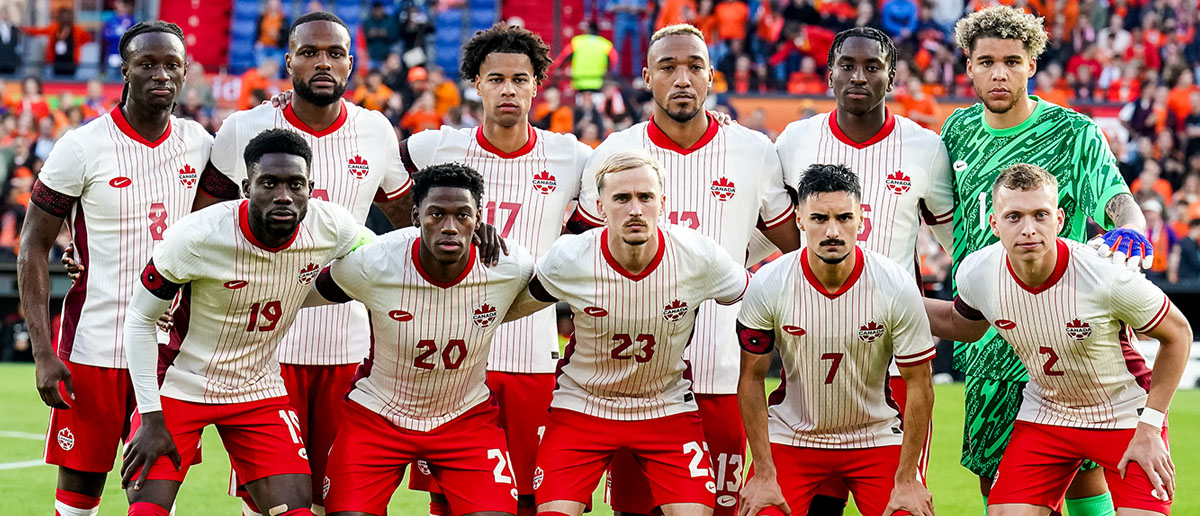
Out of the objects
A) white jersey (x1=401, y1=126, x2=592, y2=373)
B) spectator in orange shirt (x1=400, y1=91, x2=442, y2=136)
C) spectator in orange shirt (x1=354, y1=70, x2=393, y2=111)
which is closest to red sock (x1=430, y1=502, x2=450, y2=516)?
white jersey (x1=401, y1=126, x2=592, y2=373)

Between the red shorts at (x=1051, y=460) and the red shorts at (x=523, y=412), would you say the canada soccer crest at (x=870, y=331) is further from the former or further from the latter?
the red shorts at (x=523, y=412)

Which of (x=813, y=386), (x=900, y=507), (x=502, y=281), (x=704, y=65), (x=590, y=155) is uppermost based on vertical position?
(x=704, y=65)

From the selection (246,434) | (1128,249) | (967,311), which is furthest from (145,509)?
(1128,249)

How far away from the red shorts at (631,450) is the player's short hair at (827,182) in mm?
1139

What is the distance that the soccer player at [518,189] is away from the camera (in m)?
6.10

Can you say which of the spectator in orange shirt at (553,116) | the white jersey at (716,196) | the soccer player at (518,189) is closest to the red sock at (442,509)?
the soccer player at (518,189)

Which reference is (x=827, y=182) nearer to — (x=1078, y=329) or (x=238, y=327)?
(x=1078, y=329)

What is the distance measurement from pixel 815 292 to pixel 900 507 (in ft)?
3.13

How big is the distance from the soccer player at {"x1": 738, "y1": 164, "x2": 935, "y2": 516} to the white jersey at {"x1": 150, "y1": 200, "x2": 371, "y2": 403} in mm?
1872

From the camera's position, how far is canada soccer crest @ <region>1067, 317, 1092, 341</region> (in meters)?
5.44

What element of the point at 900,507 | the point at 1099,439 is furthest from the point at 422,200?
the point at 1099,439

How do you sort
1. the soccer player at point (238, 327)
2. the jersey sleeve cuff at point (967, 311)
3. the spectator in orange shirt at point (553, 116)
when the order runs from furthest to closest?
the spectator in orange shirt at point (553, 116)
the jersey sleeve cuff at point (967, 311)
the soccer player at point (238, 327)

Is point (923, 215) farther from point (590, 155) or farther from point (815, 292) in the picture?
point (590, 155)

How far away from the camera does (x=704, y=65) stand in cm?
609
